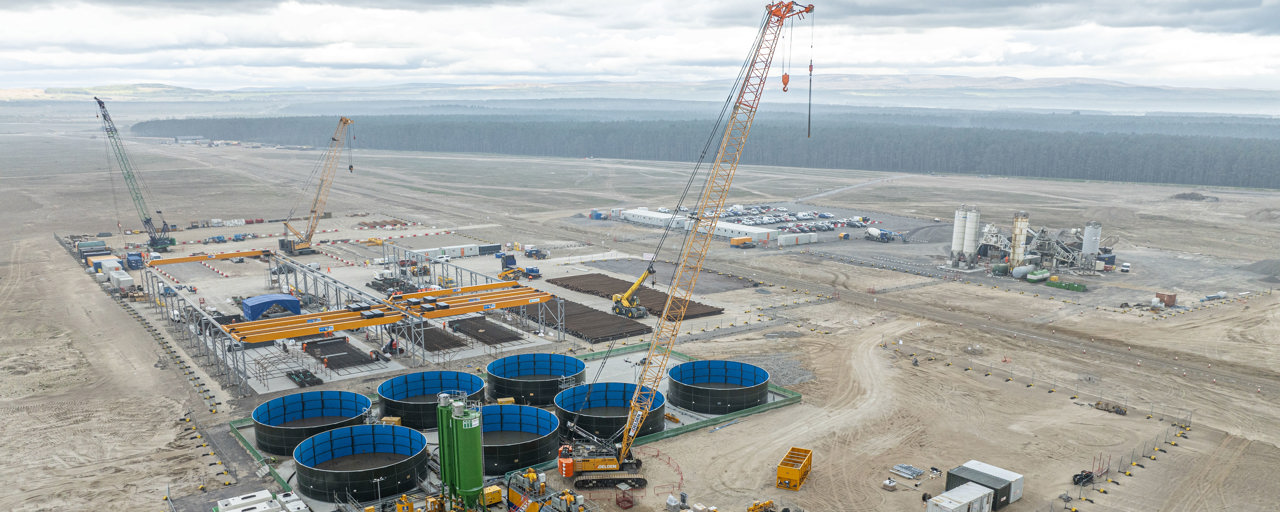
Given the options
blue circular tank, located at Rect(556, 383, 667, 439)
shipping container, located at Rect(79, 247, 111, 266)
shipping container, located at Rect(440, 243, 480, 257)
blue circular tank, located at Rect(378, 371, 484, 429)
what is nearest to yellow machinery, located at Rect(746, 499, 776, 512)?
blue circular tank, located at Rect(556, 383, 667, 439)

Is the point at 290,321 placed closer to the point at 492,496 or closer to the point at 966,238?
the point at 492,496

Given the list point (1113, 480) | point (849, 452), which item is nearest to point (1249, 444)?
point (1113, 480)

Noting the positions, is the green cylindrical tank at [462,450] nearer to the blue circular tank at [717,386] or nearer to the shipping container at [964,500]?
the blue circular tank at [717,386]

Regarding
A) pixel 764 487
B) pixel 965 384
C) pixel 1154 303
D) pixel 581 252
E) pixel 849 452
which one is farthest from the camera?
pixel 581 252

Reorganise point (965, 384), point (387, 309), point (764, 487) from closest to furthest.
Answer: point (764, 487)
point (965, 384)
point (387, 309)

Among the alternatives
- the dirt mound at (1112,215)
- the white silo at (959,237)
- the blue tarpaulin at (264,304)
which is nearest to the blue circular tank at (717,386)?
the blue tarpaulin at (264,304)

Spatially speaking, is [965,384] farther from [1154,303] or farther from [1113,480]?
[1154,303]

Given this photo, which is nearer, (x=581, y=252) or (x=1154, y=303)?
(x=1154, y=303)
